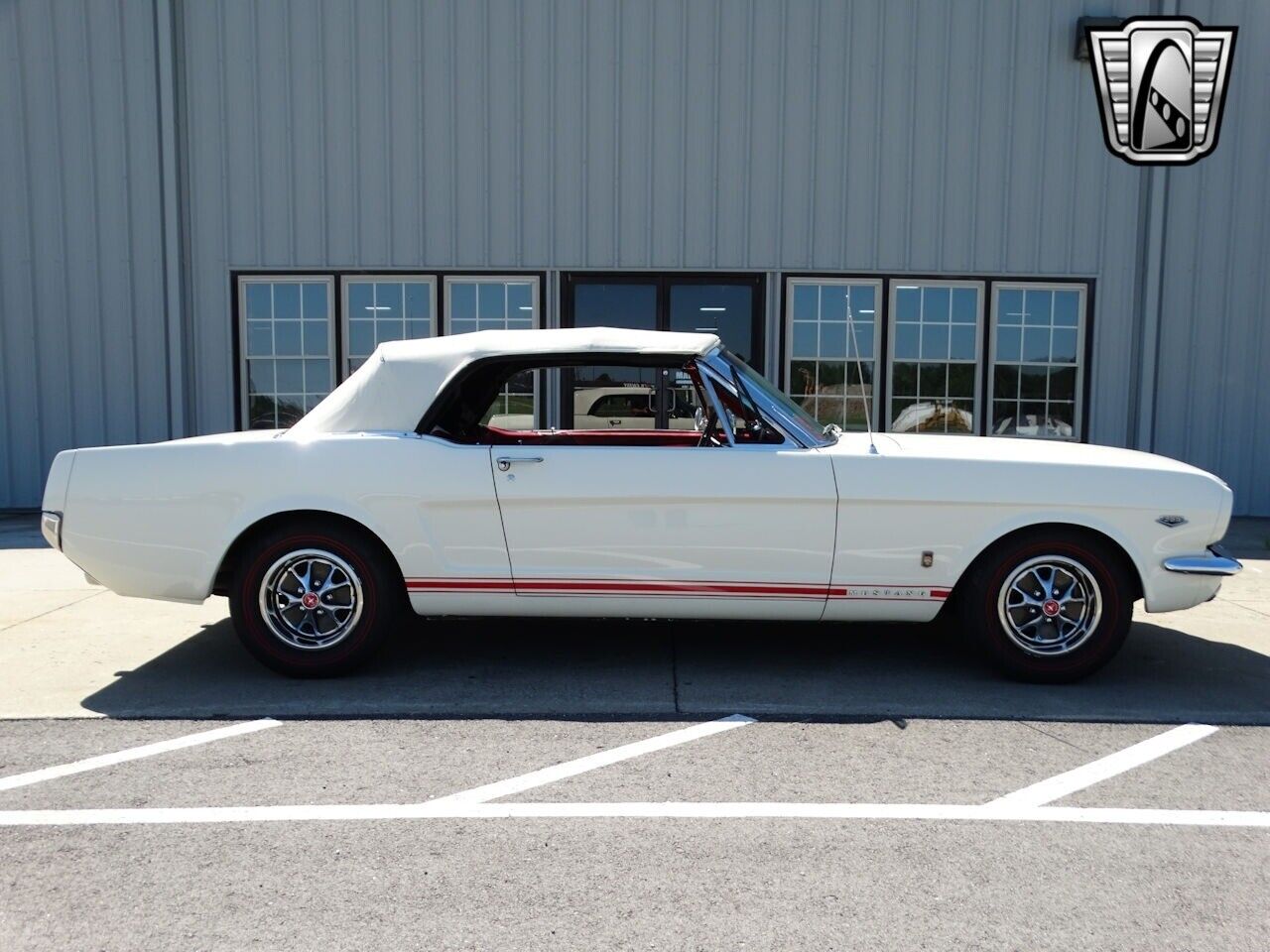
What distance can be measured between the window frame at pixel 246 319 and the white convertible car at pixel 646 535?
5521 mm

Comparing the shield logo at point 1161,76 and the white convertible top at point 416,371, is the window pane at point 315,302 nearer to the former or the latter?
the white convertible top at point 416,371

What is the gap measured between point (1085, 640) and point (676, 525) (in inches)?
72.6

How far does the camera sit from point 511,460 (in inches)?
182

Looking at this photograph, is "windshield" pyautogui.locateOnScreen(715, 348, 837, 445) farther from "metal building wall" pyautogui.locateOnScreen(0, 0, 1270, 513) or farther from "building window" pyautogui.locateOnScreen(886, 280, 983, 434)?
"building window" pyautogui.locateOnScreen(886, 280, 983, 434)

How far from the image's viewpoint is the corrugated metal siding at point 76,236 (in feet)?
32.9

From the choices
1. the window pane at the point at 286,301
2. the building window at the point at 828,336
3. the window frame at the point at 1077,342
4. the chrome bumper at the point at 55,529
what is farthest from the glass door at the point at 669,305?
the chrome bumper at the point at 55,529

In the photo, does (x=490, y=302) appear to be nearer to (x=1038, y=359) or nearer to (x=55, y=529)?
(x=1038, y=359)

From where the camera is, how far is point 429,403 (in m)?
4.82

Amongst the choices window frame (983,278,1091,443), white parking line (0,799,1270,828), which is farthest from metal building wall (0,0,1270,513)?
white parking line (0,799,1270,828)

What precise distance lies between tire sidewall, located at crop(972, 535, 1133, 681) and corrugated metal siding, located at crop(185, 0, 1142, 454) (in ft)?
19.2

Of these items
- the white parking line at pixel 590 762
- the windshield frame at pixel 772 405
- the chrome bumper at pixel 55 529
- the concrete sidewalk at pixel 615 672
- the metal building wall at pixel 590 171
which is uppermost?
the metal building wall at pixel 590 171

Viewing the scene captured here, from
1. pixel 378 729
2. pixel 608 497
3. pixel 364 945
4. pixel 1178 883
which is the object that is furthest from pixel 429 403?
pixel 1178 883

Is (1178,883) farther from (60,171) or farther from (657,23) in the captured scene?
(60,171)

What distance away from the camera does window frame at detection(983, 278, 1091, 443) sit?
396 inches
